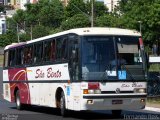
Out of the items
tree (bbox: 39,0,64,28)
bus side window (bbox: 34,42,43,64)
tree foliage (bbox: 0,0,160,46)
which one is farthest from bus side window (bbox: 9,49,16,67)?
tree (bbox: 39,0,64,28)

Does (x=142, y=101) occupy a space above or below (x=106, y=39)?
below

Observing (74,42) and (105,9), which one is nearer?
(74,42)

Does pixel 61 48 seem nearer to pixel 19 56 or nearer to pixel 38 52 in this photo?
pixel 38 52

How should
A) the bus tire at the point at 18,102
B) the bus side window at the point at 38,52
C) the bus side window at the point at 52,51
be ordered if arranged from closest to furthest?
the bus side window at the point at 52,51, the bus side window at the point at 38,52, the bus tire at the point at 18,102

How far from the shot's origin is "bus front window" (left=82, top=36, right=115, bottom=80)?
17938 mm

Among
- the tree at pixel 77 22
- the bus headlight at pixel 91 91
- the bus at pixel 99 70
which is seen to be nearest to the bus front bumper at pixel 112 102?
the bus at pixel 99 70

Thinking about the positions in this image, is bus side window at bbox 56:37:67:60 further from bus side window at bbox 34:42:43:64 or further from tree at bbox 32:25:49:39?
tree at bbox 32:25:49:39

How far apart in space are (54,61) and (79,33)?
96.6 inches

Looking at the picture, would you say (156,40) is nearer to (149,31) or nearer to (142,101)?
(149,31)

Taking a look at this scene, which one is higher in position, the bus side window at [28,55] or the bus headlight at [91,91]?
the bus side window at [28,55]

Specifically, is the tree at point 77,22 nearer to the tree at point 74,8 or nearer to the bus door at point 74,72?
the tree at point 74,8

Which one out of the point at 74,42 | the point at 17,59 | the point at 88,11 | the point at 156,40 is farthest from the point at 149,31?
the point at 74,42

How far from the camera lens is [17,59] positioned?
83.7 feet

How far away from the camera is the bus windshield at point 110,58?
18.0 meters
